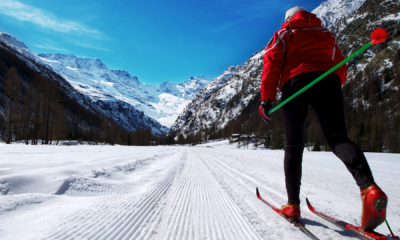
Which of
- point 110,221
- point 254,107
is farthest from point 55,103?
point 254,107

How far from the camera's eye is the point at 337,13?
147250 mm

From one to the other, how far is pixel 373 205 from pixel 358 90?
10893 cm

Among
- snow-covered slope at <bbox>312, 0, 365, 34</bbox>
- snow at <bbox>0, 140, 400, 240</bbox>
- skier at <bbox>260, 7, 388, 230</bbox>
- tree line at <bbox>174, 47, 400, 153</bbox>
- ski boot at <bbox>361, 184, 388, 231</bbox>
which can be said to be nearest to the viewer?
ski boot at <bbox>361, 184, 388, 231</bbox>

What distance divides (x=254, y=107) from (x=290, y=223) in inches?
4977

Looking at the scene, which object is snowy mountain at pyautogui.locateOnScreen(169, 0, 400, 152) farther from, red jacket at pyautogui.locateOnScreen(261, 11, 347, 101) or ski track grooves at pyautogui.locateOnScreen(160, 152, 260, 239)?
ski track grooves at pyautogui.locateOnScreen(160, 152, 260, 239)

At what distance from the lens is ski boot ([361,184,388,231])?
1.10 meters

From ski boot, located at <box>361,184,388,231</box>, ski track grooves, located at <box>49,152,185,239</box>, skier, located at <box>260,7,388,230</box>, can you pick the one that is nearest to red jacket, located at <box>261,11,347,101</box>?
skier, located at <box>260,7,388,230</box>

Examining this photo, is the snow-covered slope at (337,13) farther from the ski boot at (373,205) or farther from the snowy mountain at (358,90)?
the ski boot at (373,205)

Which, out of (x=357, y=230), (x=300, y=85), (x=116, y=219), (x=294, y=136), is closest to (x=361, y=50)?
(x=300, y=85)

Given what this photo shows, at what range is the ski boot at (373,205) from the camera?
110 cm

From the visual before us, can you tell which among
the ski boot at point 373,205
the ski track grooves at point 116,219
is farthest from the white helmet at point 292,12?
the ski track grooves at point 116,219

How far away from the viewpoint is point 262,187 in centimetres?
289

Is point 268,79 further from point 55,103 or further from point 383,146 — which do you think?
point 383,146

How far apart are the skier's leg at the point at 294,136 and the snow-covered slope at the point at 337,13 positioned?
178034mm
